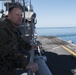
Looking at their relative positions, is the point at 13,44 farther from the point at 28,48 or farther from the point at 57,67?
the point at 57,67

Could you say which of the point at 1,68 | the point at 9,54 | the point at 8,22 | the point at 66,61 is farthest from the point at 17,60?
the point at 66,61

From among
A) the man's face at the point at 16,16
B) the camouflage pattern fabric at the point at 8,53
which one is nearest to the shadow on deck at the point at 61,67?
the man's face at the point at 16,16

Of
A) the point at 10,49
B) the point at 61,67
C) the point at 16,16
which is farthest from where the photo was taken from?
the point at 61,67

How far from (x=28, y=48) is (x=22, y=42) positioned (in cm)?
30

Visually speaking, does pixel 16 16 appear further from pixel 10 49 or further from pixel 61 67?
pixel 61 67

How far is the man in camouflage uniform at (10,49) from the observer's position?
139 inches

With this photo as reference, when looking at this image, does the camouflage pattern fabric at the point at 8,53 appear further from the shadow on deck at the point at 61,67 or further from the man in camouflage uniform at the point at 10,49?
the shadow on deck at the point at 61,67

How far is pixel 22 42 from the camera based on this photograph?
4.80 m

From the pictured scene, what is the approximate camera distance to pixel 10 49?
11.6 feet

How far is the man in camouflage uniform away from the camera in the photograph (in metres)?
3.53

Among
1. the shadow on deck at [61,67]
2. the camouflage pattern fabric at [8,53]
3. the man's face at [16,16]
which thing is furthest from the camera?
the shadow on deck at [61,67]

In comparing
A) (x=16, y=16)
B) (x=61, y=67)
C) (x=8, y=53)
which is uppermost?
(x=16, y=16)

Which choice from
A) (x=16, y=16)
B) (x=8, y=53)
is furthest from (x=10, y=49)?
(x=16, y=16)

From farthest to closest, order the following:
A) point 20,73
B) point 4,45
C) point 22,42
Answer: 1. point 20,73
2. point 22,42
3. point 4,45
